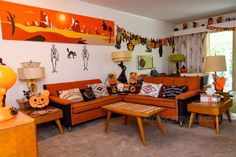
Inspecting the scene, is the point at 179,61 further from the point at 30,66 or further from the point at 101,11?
the point at 30,66

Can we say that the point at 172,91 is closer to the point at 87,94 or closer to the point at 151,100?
the point at 151,100

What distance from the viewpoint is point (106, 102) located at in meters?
3.66

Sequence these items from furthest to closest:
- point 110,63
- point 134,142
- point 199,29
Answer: point 199,29 < point 110,63 < point 134,142

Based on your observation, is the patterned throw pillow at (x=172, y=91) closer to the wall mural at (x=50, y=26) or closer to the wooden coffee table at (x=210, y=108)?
the wooden coffee table at (x=210, y=108)

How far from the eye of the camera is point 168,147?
241cm

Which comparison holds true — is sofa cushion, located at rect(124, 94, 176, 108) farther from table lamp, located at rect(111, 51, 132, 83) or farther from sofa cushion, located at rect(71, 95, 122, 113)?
table lamp, located at rect(111, 51, 132, 83)

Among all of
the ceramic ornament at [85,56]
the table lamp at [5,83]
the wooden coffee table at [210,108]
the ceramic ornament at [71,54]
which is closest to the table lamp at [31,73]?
the ceramic ornament at [71,54]

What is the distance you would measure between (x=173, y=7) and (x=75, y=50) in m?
2.69

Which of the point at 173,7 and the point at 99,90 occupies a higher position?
the point at 173,7

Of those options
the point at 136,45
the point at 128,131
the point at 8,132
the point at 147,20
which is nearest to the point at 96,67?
the point at 136,45

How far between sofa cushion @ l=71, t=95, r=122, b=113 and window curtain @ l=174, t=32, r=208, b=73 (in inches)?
141

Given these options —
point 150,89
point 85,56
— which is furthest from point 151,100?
point 85,56

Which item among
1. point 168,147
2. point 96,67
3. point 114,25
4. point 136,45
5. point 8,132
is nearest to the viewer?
point 8,132

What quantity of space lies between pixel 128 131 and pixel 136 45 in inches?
115
